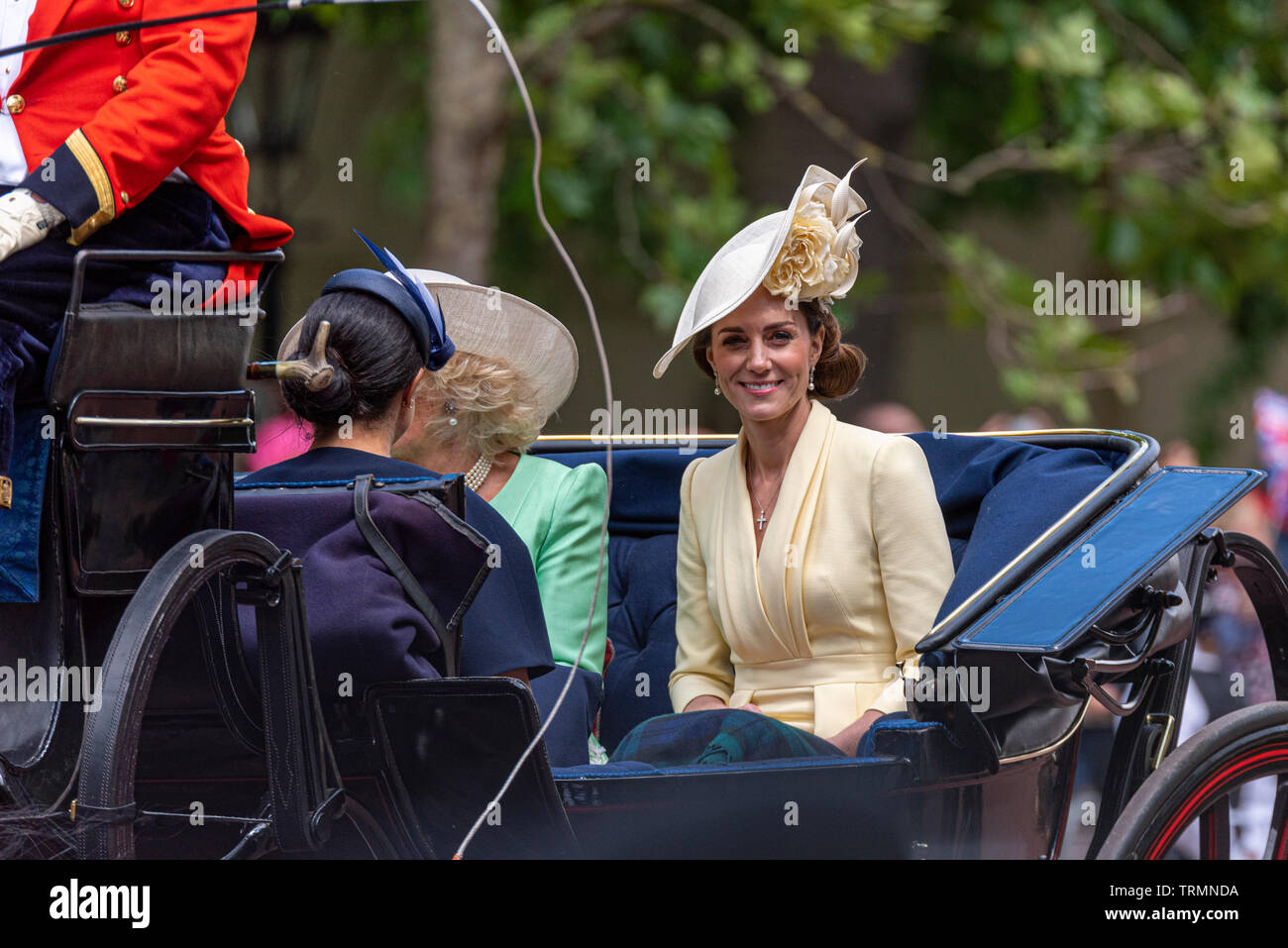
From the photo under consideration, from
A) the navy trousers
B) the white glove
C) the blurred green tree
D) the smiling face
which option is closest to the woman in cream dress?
the smiling face

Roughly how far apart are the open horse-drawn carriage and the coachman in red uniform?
7cm

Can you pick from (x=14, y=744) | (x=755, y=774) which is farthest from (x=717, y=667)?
(x=14, y=744)

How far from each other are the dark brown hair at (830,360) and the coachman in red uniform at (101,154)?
3.75 ft

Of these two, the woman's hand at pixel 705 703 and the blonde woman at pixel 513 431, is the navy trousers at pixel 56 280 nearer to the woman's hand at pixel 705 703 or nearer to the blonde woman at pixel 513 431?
the blonde woman at pixel 513 431

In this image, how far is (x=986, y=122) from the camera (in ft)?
25.0

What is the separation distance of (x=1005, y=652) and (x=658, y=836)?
601 mm

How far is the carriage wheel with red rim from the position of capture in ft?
8.81

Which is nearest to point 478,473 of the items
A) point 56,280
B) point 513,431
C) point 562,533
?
point 513,431

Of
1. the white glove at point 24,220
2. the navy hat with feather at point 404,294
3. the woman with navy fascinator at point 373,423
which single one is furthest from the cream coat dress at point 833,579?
the white glove at point 24,220

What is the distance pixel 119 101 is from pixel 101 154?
88 millimetres

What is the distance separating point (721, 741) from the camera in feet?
8.95

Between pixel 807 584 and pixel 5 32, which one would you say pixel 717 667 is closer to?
pixel 807 584

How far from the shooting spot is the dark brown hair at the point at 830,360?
3.19m

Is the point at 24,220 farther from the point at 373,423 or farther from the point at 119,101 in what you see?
the point at 373,423
